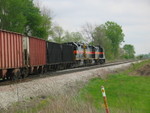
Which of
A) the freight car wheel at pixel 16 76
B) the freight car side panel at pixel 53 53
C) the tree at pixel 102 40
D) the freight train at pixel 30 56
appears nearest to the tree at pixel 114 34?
the tree at pixel 102 40

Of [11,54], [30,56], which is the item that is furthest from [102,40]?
[11,54]

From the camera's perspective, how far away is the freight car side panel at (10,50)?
51.3 feet

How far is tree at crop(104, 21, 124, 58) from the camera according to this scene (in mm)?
104875

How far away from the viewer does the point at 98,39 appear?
88.4 meters

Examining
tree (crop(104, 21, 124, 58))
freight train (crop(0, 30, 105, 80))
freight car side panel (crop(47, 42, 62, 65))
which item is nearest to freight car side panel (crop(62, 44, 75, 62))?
freight train (crop(0, 30, 105, 80))

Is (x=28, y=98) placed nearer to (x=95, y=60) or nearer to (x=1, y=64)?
(x=1, y=64)

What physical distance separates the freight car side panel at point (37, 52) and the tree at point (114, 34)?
3234 inches

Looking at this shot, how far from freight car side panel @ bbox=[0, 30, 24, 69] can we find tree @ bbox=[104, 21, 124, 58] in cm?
8790

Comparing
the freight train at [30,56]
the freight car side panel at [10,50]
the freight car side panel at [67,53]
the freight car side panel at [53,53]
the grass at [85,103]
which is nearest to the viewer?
the grass at [85,103]

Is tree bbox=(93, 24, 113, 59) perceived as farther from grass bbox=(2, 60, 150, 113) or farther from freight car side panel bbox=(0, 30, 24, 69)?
grass bbox=(2, 60, 150, 113)

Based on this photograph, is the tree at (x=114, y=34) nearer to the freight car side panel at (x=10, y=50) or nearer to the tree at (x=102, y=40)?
the tree at (x=102, y=40)

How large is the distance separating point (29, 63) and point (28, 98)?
28.1 ft

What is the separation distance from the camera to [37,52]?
2192 cm

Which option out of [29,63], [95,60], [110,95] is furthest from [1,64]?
[95,60]
